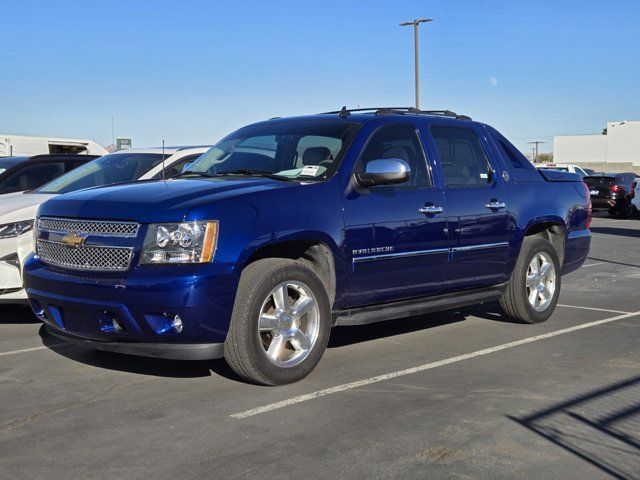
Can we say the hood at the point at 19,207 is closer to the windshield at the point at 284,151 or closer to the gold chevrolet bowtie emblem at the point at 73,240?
the windshield at the point at 284,151

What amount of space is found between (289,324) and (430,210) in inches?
64.6

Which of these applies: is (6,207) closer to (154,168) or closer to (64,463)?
(154,168)

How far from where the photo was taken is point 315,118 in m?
6.83

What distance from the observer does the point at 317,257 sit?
19.2 feet

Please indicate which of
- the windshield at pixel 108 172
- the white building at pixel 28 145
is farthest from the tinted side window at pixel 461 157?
the white building at pixel 28 145

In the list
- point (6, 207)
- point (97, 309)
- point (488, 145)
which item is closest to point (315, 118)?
point (488, 145)

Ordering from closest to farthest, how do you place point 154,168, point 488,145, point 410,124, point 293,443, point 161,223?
point 293,443 < point 161,223 < point 410,124 < point 488,145 < point 154,168

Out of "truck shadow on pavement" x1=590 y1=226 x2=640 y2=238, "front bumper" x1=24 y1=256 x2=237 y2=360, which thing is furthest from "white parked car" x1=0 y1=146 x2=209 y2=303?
"truck shadow on pavement" x1=590 y1=226 x2=640 y2=238

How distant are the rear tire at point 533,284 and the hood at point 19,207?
450 centimetres

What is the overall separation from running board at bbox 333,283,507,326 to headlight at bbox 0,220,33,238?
332 cm

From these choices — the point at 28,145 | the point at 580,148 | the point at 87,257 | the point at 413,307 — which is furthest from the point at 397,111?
the point at 580,148

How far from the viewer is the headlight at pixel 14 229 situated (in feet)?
24.6

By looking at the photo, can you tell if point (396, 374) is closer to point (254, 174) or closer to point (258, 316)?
point (258, 316)

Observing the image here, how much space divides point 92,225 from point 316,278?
1.54m
